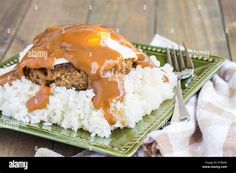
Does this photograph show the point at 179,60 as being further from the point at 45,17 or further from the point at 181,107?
the point at 45,17

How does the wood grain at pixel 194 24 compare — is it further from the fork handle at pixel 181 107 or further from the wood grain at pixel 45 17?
the fork handle at pixel 181 107

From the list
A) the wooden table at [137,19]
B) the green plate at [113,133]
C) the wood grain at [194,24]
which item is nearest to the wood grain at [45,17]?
the wooden table at [137,19]

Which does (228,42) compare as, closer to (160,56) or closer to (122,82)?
(160,56)

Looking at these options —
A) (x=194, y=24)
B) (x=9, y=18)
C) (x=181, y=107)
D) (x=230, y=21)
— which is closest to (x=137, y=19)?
(x=194, y=24)

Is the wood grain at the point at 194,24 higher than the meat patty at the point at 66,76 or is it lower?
higher

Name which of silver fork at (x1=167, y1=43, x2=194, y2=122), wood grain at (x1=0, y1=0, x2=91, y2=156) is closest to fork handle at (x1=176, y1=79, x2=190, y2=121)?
silver fork at (x1=167, y1=43, x2=194, y2=122)

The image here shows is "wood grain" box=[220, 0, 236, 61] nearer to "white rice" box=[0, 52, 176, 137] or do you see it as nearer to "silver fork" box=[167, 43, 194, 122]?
"silver fork" box=[167, 43, 194, 122]

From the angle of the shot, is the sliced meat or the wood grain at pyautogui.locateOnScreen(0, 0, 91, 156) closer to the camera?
the sliced meat
